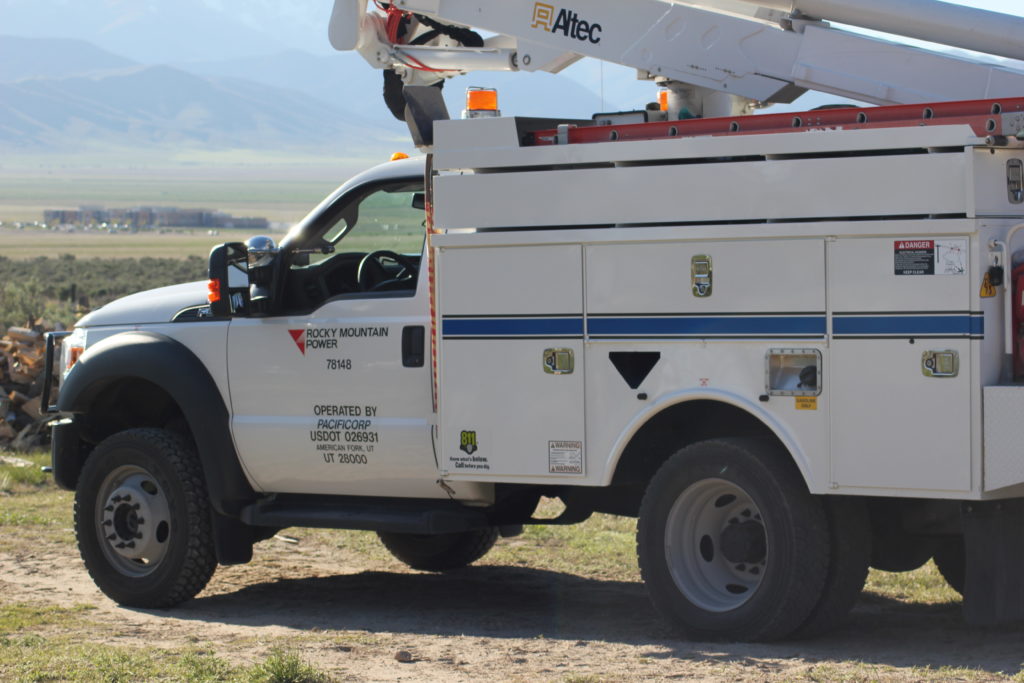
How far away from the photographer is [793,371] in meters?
6.49

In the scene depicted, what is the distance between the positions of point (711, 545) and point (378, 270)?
245 cm

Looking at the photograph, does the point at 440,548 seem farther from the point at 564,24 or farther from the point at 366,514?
the point at 564,24

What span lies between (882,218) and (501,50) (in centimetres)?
337

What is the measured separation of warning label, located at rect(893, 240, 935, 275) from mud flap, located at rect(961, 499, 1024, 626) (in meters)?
0.98

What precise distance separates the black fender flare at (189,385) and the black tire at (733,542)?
251cm

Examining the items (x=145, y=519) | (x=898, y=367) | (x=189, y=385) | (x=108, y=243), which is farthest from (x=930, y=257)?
(x=108, y=243)

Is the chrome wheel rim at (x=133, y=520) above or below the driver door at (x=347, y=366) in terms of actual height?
below

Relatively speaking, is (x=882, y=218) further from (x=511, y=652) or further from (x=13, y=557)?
(x=13, y=557)

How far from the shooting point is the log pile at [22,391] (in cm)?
1490

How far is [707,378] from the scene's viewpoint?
21.9 ft

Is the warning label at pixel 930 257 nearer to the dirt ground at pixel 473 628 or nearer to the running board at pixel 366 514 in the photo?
the dirt ground at pixel 473 628

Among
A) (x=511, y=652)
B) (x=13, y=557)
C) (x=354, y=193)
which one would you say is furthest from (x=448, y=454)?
(x=13, y=557)

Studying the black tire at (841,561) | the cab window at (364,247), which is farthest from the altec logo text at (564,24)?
the black tire at (841,561)

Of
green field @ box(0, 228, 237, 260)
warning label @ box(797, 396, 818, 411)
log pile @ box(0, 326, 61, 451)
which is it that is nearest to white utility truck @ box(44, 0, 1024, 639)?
warning label @ box(797, 396, 818, 411)
